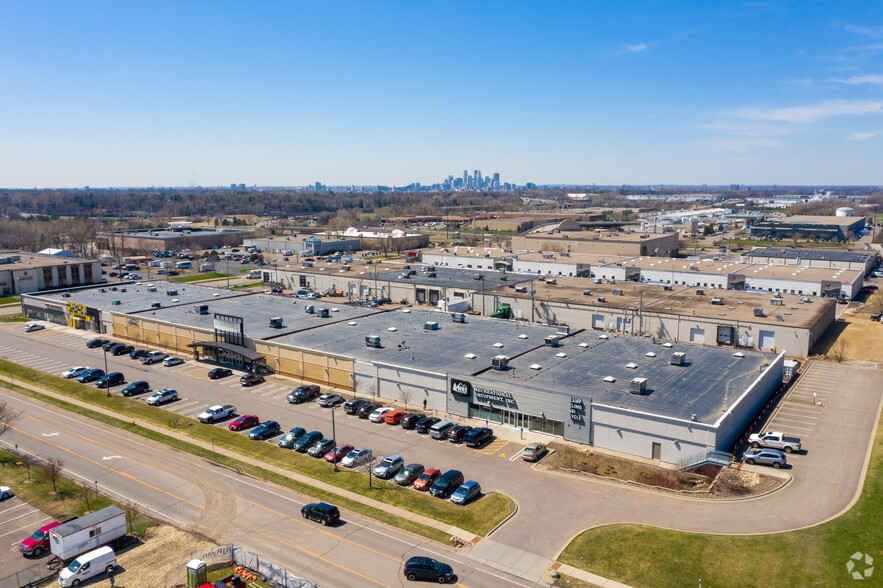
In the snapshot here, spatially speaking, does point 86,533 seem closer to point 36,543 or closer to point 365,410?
point 36,543

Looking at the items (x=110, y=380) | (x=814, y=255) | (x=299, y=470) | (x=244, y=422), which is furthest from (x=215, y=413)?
(x=814, y=255)

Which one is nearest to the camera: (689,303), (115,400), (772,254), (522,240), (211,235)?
(115,400)

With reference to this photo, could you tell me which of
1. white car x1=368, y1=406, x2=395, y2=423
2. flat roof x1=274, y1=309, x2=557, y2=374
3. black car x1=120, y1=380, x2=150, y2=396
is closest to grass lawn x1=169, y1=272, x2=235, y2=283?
flat roof x1=274, y1=309, x2=557, y2=374

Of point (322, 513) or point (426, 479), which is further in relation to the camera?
point (426, 479)

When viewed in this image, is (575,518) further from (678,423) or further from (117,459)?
(117,459)

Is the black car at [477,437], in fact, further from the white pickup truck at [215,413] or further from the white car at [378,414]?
the white pickup truck at [215,413]

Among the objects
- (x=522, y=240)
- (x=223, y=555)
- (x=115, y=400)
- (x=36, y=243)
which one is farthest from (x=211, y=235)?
(x=223, y=555)

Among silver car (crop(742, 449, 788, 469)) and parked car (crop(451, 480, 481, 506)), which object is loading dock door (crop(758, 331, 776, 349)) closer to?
silver car (crop(742, 449, 788, 469))
